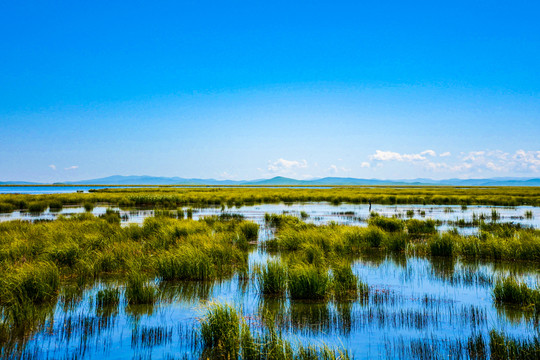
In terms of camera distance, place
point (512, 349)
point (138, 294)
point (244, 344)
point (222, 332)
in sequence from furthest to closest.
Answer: point (138, 294)
point (222, 332)
point (244, 344)
point (512, 349)

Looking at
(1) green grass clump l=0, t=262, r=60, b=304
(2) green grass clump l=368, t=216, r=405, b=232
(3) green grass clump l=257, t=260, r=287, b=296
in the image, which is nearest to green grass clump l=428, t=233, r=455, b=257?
(2) green grass clump l=368, t=216, r=405, b=232

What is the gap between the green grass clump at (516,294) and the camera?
849cm

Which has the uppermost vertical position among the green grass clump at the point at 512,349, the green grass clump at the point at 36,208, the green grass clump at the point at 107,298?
the green grass clump at the point at 36,208

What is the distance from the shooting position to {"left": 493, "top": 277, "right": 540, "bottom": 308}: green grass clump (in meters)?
8.49

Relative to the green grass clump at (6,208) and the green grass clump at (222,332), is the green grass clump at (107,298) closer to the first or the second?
the green grass clump at (222,332)

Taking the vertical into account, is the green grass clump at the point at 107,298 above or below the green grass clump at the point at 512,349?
above

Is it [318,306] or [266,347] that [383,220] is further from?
[266,347]

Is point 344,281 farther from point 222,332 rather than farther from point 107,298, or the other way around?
point 107,298

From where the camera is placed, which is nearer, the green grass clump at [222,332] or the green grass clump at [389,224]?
the green grass clump at [222,332]

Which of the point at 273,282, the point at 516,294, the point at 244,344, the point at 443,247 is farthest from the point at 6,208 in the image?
the point at 516,294

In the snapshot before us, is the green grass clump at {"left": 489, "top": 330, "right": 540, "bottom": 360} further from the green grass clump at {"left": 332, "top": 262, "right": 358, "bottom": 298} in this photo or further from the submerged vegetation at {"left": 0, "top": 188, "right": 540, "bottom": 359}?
the green grass clump at {"left": 332, "top": 262, "right": 358, "bottom": 298}

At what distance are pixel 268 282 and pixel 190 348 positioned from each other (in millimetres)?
3503

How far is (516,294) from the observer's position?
8.81 metres

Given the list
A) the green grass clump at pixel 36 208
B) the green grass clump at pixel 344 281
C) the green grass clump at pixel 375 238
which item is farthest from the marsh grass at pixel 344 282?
the green grass clump at pixel 36 208
